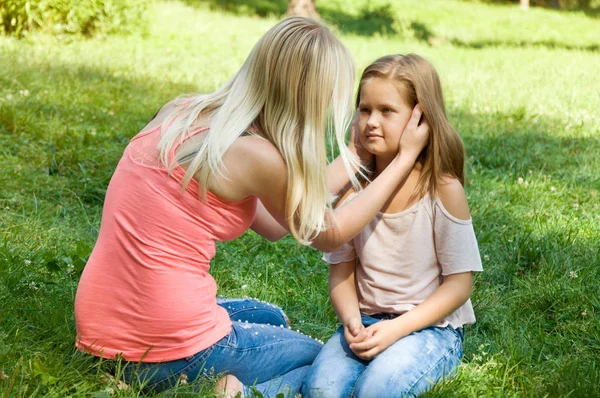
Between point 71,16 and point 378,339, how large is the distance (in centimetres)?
805

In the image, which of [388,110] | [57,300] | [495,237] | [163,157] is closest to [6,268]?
[57,300]

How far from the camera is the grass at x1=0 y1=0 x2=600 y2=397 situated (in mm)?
2904

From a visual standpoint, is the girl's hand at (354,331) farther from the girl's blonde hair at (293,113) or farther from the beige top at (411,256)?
the girl's blonde hair at (293,113)

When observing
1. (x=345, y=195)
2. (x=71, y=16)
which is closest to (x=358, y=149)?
(x=345, y=195)

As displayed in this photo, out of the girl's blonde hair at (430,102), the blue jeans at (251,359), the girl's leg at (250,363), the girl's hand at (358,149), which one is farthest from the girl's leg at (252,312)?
the girl's blonde hair at (430,102)

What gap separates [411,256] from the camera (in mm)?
2943

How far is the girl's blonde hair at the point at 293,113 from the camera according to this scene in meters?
2.54

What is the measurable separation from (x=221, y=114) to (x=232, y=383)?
932 mm

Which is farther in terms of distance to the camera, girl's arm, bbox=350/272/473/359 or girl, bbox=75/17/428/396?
girl's arm, bbox=350/272/473/359

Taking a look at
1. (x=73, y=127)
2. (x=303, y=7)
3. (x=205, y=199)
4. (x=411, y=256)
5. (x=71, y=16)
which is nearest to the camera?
(x=205, y=199)

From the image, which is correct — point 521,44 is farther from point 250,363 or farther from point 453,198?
point 250,363

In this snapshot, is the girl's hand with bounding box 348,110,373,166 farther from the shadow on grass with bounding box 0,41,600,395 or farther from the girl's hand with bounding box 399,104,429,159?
the shadow on grass with bounding box 0,41,600,395

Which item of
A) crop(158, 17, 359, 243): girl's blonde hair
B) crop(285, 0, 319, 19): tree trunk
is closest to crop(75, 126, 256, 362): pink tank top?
crop(158, 17, 359, 243): girl's blonde hair

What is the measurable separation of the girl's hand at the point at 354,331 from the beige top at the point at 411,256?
0.15 metres
